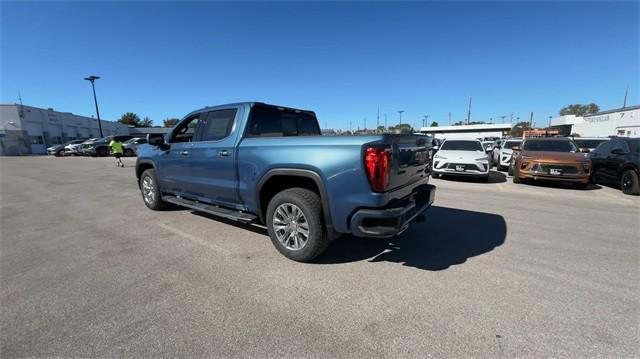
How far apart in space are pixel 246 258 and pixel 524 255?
3.45 meters

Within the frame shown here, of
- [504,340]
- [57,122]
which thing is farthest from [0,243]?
[57,122]

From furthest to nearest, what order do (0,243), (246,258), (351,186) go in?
(0,243), (246,258), (351,186)

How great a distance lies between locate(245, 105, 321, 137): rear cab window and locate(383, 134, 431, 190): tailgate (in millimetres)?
1946

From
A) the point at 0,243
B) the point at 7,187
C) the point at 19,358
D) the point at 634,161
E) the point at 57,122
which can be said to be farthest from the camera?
the point at 57,122

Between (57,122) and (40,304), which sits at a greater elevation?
(57,122)

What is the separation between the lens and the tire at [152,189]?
564cm

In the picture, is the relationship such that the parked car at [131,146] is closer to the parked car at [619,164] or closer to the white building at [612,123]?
the parked car at [619,164]

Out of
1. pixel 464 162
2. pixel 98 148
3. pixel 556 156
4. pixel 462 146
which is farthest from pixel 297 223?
pixel 98 148

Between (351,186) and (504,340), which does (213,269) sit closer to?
(351,186)

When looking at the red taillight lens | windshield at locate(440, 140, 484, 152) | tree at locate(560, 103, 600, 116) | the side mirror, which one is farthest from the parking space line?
tree at locate(560, 103, 600, 116)

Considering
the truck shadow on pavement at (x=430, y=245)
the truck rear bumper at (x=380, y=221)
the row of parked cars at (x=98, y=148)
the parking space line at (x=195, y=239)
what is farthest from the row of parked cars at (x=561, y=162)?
the row of parked cars at (x=98, y=148)

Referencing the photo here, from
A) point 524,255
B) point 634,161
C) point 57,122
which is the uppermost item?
point 57,122

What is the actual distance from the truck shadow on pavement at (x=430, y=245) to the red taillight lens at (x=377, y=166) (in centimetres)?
113

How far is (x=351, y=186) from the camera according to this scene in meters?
2.91
